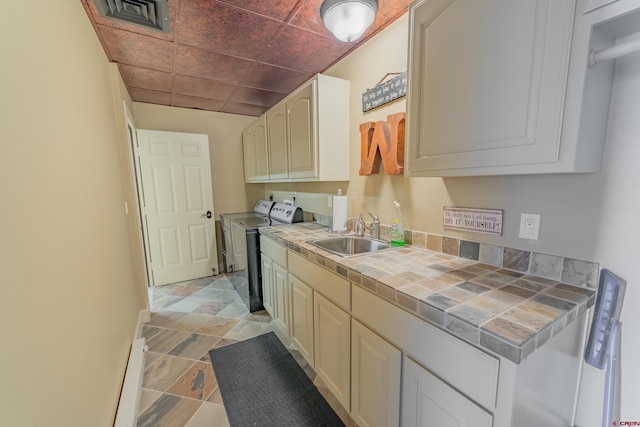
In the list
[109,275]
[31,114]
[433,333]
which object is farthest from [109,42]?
[433,333]

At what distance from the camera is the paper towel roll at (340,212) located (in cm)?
212

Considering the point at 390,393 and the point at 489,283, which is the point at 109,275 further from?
the point at 489,283

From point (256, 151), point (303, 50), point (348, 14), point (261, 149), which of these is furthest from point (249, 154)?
point (348, 14)

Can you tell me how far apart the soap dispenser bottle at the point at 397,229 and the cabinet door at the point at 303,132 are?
0.73 meters

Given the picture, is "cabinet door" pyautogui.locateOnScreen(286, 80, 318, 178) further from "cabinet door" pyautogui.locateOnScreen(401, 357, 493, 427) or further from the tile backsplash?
"cabinet door" pyautogui.locateOnScreen(401, 357, 493, 427)

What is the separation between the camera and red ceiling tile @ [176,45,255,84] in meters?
2.07

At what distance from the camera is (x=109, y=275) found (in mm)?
1533

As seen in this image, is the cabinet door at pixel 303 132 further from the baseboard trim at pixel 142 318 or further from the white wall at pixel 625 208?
the baseboard trim at pixel 142 318

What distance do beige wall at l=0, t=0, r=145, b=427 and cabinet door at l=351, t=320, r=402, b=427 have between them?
110cm

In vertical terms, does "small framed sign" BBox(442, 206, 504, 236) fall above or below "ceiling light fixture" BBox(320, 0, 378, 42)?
below

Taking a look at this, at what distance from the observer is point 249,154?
11.8 ft

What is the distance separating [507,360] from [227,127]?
13.3ft

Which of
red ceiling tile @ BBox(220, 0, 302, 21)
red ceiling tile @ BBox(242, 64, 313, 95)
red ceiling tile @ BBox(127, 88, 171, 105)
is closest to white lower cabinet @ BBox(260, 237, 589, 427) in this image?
red ceiling tile @ BBox(220, 0, 302, 21)

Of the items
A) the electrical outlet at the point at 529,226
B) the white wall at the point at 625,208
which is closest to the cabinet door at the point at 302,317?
the electrical outlet at the point at 529,226
